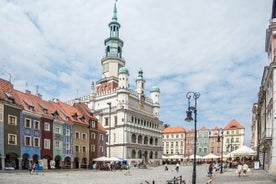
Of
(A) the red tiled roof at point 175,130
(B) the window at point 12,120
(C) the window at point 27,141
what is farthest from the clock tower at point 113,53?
(B) the window at point 12,120

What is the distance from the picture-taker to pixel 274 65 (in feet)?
99.5

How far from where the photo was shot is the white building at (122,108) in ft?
266

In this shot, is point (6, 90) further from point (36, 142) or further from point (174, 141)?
point (174, 141)

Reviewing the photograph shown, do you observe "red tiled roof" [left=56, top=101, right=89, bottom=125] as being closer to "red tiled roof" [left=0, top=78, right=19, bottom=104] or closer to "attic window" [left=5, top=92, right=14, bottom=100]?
"red tiled roof" [left=0, top=78, right=19, bottom=104]

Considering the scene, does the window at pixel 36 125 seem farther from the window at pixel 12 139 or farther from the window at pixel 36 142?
the window at pixel 12 139

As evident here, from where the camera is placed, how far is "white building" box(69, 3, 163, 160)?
81188 millimetres

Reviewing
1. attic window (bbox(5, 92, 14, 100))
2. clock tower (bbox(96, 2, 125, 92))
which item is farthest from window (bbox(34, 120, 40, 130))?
clock tower (bbox(96, 2, 125, 92))

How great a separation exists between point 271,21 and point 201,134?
103 metres

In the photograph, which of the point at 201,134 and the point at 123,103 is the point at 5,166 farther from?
the point at 201,134

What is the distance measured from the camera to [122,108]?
81.0 m

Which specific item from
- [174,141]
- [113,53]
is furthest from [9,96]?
[174,141]

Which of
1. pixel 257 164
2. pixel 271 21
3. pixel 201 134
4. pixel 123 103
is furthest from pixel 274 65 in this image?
pixel 201 134

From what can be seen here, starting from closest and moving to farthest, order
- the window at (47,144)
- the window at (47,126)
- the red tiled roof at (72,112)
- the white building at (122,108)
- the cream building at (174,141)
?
the window at (47,144), the window at (47,126), the red tiled roof at (72,112), the white building at (122,108), the cream building at (174,141)

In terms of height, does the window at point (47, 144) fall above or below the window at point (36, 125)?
below
